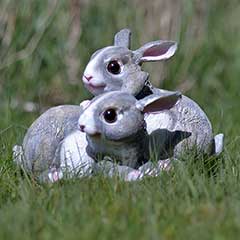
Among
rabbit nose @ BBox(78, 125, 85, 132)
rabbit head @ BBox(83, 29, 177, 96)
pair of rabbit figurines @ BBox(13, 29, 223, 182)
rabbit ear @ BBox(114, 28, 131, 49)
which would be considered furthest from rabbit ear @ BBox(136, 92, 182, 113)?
rabbit ear @ BBox(114, 28, 131, 49)

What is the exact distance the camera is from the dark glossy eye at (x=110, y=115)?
10.3 ft

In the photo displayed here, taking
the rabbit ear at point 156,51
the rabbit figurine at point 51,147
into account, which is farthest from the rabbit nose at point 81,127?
the rabbit ear at point 156,51

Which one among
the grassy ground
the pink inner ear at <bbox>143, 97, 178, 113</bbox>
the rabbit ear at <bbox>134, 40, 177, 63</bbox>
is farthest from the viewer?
the rabbit ear at <bbox>134, 40, 177, 63</bbox>

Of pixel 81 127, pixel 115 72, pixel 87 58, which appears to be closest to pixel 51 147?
pixel 81 127

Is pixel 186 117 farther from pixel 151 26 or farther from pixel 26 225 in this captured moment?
pixel 151 26

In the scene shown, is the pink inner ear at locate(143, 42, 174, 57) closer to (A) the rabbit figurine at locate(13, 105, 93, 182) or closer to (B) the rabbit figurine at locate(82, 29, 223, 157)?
(B) the rabbit figurine at locate(82, 29, 223, 157)

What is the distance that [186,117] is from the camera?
10.9ft

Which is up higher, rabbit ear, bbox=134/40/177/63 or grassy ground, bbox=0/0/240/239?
rabbit ear, bbox=134/40/177/63

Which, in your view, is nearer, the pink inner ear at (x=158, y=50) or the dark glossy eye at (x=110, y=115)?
the dark glossy eye at (x=110, y=115)

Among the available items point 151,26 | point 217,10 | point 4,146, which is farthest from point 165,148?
point 217,10

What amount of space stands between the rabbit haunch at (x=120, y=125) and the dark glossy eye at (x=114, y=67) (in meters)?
0.11

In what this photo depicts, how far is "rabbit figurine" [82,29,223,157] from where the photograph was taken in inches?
128

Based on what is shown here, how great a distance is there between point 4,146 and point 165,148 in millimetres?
779

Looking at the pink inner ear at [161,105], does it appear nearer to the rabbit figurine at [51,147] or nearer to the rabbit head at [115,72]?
the rabbit head at [115,72]
